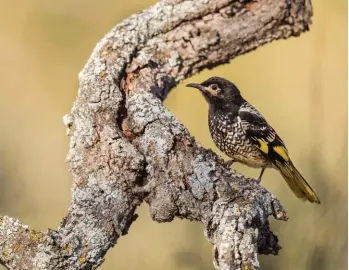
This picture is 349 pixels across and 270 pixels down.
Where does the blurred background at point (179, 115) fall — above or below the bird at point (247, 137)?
above

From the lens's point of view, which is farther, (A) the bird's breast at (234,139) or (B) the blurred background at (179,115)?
(B) the blurred background at (179,115)

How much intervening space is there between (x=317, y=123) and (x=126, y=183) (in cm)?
64

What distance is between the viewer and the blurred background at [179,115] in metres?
1.63

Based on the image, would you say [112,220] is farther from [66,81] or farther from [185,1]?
[66,81]

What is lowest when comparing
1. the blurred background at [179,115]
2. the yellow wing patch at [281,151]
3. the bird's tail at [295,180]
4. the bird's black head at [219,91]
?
the bird's tail at [295,180]

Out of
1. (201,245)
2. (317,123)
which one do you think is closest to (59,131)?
(201,245)

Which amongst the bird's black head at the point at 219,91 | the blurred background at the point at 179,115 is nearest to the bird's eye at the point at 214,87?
the bird's black head at the point at 219,91

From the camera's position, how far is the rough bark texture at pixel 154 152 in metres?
1.19

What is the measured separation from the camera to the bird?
127cm

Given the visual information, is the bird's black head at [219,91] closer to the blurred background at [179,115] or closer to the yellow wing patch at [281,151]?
the yellow wing patch at [281,151]

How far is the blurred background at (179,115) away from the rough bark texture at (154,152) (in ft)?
0.34

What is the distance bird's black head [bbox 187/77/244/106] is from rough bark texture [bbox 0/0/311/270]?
9cm

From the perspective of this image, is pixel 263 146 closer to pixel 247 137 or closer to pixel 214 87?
pixel 247 137

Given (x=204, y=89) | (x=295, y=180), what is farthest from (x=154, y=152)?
(x=295, y=180)
